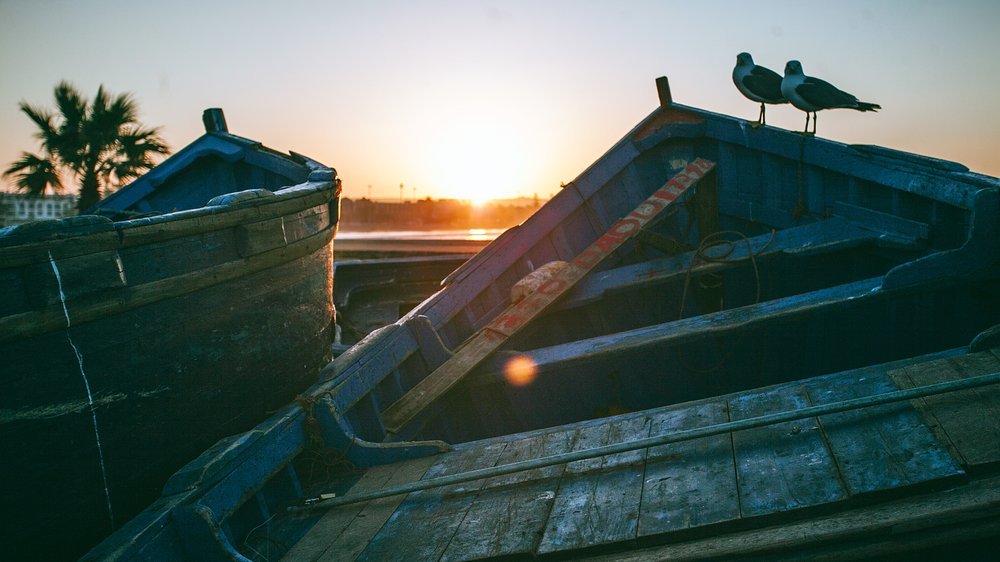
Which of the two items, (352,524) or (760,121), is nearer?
(352,524)

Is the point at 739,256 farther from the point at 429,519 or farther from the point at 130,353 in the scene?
the point at 130,353

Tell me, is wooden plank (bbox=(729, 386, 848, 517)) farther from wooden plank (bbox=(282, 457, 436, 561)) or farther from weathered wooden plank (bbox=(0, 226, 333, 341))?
weathered wooden plank (bbox=(0, 226, 333, 341))

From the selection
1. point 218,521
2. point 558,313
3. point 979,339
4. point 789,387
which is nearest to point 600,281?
point 558,313

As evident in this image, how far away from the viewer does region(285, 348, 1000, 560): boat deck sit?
217 centimetres

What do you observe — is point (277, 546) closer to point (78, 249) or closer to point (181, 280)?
point (181, 280)

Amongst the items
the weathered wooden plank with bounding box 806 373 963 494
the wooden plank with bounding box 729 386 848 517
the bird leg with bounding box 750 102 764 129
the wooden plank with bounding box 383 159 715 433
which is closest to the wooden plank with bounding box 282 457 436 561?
the wooden plank with bounding box 383 159 715 433

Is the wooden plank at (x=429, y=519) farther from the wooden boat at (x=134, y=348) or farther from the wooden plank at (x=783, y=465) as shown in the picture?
the wooden plank at (x=783, y=465)

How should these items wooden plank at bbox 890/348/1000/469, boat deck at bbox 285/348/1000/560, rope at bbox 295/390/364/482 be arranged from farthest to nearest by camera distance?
1. rope at bbox 295/390/364/482
2. wooden plank at bbox 890/348/1000/469
3. boat deck at bbox 285/348/1000/560

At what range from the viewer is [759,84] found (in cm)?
714

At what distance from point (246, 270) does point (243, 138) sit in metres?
2.80

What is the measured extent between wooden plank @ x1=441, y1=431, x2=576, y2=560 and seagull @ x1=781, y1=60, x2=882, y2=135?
4.42m

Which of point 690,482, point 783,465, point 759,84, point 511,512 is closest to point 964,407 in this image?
point 783,465

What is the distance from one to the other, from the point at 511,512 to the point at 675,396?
2.04 meters

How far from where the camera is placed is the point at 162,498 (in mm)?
2611
